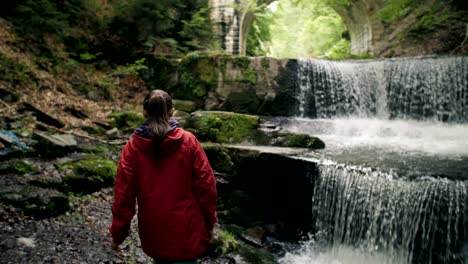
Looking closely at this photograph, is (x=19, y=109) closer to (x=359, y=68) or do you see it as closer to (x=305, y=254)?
(x=305, y=254)

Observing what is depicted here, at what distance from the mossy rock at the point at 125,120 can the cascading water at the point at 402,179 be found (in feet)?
13.0

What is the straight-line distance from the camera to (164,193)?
6.91 feet

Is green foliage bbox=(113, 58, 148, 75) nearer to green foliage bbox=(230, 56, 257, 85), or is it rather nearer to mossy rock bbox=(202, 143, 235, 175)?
green foliage bbox=(230, 56, 257, 85)

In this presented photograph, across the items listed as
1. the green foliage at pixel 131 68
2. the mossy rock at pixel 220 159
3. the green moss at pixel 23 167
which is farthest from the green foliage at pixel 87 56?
the green moss at pixel 23 167

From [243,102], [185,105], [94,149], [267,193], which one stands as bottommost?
[267,193]

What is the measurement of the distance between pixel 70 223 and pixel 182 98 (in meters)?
7.68

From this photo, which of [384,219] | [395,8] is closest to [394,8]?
[395,8]

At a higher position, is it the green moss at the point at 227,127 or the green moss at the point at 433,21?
the green moss at the point at 433,21

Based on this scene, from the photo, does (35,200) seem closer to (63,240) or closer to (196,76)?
(63,240)

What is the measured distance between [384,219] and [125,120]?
19.8 ft

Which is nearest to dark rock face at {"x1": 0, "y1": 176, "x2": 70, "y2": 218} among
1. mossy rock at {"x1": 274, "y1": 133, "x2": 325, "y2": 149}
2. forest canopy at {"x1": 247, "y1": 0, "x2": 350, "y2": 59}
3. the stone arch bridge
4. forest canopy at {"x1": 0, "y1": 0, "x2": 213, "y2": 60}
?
mossy rock at {"x1": 274, "y1": 133, "x2": 325, "y2": 149}

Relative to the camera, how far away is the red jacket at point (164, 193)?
2102 mm

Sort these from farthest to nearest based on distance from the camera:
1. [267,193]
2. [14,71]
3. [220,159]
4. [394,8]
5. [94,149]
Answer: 1. [394,8]
2. [14,71]
3. [220,159]
4. [267,193]
5. [94,149]

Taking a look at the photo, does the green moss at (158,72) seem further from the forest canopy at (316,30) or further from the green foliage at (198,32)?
the forest canopy at (316,30)
